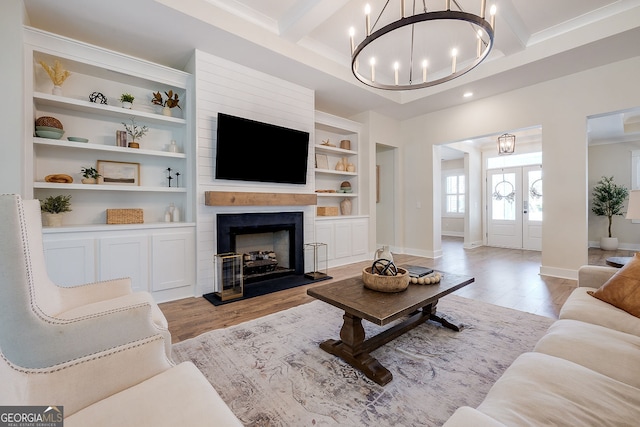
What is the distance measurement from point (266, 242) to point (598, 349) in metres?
3.79

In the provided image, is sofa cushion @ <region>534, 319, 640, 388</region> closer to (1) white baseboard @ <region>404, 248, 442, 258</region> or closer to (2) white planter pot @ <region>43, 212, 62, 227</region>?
(2) white planter pot @ <region>43, 212, 62, 227</region>

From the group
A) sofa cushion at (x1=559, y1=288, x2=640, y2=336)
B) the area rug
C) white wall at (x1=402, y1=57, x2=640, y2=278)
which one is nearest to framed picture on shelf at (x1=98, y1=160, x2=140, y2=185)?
the area rug

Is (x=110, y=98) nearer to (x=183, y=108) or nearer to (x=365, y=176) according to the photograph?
(x=183, y=108)

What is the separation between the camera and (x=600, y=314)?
1559 millimetres

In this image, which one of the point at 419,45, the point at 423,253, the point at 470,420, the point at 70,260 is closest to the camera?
the point at 470,420

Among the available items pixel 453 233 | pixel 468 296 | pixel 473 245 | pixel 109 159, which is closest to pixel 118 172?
pixel 109 159

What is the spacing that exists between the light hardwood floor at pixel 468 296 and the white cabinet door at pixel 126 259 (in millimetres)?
418

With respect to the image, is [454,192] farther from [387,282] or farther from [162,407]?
[162,407]

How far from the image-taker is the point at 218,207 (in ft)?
11.4

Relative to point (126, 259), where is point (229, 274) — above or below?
below

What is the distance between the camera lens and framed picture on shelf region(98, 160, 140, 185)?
3.18 m

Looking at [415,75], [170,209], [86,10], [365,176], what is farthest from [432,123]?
[86,10]

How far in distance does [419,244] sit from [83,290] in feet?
18.2

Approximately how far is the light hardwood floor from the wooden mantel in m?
1.21
